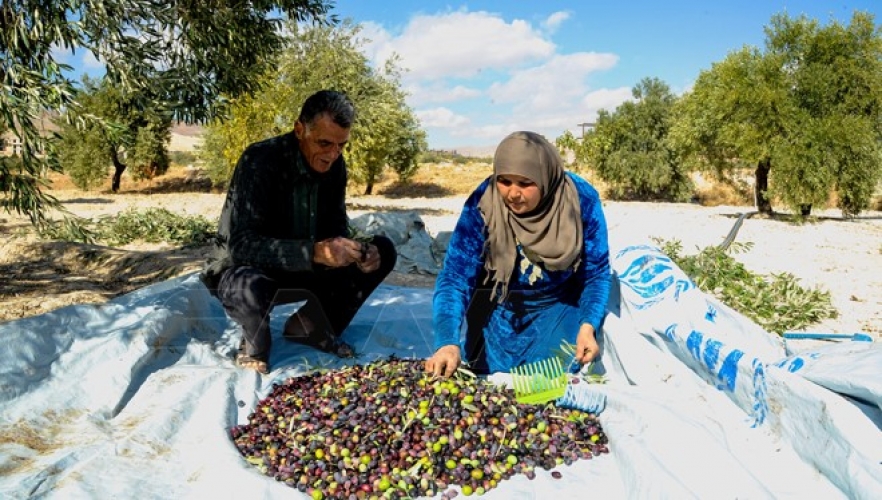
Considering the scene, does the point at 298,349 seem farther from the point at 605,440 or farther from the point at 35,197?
the point at 605,440

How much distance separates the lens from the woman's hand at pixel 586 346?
2.86m

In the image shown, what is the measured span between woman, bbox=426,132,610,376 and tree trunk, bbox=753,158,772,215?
11.1 metres

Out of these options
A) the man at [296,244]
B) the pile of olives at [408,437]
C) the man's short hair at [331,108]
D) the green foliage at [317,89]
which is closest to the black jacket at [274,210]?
the man at [296,244]

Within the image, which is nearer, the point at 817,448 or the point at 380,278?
the point at 817,448

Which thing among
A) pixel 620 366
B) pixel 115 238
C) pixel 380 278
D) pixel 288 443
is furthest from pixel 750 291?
pixel 115 238

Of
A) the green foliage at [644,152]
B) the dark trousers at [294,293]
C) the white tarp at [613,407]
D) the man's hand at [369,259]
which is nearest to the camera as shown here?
the white tarp at [613,407]

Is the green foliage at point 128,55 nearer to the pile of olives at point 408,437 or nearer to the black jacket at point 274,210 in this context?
the black jacket at point 274,210

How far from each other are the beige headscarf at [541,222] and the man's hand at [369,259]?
29.7 inches

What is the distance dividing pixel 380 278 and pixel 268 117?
35.4 ft

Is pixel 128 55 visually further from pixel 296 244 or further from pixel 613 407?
pixel 613 407

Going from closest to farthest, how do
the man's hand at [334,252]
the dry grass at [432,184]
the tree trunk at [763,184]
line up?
the man's hand at [334,252], the tree trunk at [763,184], the dry grass at [432,184]

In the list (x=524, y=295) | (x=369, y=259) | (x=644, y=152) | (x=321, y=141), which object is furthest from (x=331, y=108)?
(x=644, y=152)

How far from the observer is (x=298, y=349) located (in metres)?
3.79

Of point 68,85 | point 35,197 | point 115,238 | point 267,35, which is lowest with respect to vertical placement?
point 115,238
